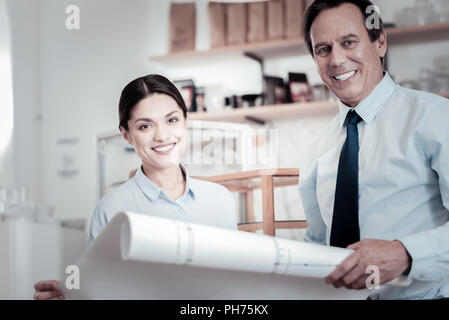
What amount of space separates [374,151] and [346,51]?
0.11 meters

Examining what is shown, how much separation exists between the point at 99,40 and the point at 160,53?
209 millimetres

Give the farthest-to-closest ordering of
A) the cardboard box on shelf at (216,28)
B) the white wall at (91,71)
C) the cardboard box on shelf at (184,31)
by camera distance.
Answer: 1. the cardboard box on shelf at (216,28)
2. the cardboard box on shelf at (184,31)
3. the white wall at (91,71)

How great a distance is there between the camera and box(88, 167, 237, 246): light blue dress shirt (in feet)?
1.71

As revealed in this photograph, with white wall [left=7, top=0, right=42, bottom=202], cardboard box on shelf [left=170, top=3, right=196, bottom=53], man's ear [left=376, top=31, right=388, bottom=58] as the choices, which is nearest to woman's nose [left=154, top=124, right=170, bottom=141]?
man's ear [left=376, top=31, right=388, bottom=58]

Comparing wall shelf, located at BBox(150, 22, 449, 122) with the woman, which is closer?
the woman

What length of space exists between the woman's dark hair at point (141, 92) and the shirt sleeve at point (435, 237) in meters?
0.24

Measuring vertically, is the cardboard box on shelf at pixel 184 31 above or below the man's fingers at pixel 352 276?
above

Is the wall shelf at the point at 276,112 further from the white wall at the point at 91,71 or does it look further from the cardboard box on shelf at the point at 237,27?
the cardboard box on shelf at the point at 237,27

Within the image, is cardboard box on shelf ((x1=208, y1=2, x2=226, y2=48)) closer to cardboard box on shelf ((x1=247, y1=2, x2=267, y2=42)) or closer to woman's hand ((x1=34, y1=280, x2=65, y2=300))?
cardboard box on shelf ((x1=247, y1=2, x2=267, y2=42))

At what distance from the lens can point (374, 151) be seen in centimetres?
59

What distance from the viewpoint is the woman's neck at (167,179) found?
536 mm

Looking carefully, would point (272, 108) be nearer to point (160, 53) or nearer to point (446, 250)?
point (160, 53)

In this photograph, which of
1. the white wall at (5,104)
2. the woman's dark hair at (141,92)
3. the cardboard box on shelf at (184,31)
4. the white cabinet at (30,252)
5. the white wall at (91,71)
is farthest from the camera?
the white cabinet at (30,252)

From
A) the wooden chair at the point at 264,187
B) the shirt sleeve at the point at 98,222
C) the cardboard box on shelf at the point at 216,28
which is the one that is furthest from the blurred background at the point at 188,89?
the shirt sleeve at the point at 98,222
